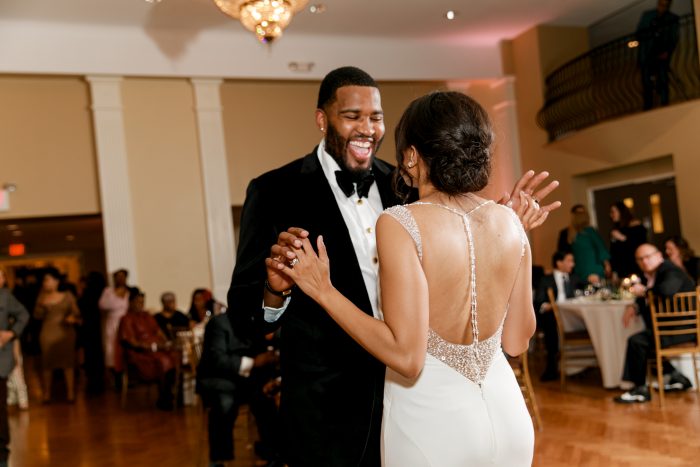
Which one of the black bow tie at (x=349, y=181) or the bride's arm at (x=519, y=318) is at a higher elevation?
the black bow tie at (x=349, y=181)

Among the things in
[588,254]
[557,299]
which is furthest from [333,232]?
[588,254]

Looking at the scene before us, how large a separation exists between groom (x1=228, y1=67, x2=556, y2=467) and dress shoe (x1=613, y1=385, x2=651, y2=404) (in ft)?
15.5

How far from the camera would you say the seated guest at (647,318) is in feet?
19.3

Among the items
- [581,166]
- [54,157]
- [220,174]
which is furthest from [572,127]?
[54,157]

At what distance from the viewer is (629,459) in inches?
174

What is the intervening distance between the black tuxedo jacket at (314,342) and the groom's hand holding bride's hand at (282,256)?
0.14 meters

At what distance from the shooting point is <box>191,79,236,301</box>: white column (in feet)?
32.8

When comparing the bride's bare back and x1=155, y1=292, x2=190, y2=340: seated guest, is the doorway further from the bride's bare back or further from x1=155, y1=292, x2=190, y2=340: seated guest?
the bride's bare back

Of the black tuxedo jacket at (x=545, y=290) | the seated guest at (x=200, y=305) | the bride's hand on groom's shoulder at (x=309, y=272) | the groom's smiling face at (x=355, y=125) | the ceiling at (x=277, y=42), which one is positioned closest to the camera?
the bride's hand on groom's shoulder at (x=309, y=272)

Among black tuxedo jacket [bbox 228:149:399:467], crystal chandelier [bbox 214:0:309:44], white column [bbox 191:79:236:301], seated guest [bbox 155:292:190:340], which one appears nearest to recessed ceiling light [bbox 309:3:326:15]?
white column [bbox 191:79:236:301]

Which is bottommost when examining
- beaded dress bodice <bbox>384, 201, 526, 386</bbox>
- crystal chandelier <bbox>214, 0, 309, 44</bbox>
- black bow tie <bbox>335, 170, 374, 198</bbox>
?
beaded dress bodice <bbox>384, 201, 526, 386</bbox>

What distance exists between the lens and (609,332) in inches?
258

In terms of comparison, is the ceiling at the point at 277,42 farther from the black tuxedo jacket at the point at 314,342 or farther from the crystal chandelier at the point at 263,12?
the black tuxedo jacket at the point at 314,342

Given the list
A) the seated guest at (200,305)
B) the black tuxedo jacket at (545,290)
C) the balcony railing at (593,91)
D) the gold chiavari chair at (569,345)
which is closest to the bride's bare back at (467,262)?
the gold chiavari chair at (569,345)
